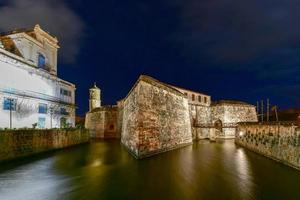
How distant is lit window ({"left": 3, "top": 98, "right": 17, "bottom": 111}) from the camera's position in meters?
20.9

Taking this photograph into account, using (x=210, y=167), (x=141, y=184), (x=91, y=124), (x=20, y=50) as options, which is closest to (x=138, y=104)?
(x=210, y=167)

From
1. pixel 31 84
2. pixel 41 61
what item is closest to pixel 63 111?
pixel 31 84

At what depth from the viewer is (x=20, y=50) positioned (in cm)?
2480

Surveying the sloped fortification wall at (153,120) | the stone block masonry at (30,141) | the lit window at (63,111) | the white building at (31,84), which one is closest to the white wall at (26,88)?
the white building at (31,84)

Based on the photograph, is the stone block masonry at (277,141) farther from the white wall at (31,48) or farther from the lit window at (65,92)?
the white wall at (31,48)

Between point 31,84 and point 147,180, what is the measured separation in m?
19.7

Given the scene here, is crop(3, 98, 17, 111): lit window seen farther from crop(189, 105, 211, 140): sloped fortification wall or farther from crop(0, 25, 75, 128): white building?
crop(189, 105, 211, 140): sloped fortification wall

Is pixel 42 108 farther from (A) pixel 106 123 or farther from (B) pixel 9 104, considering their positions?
(A) pixel 106 123

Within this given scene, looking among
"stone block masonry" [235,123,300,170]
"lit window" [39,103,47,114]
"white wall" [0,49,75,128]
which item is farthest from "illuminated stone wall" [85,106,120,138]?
"stone block masonry" [235,123,300,170]

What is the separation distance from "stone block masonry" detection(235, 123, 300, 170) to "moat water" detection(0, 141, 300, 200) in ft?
3.44

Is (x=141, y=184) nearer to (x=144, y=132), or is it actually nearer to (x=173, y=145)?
(x=144, y=132)

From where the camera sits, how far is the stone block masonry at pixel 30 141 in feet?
57.0

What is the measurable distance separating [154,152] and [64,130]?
42.0ft

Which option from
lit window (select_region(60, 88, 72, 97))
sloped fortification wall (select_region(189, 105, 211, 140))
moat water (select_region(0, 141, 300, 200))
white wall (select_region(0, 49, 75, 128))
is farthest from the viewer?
sloped fortification wall (select_region(189, 105, 211, 140))
